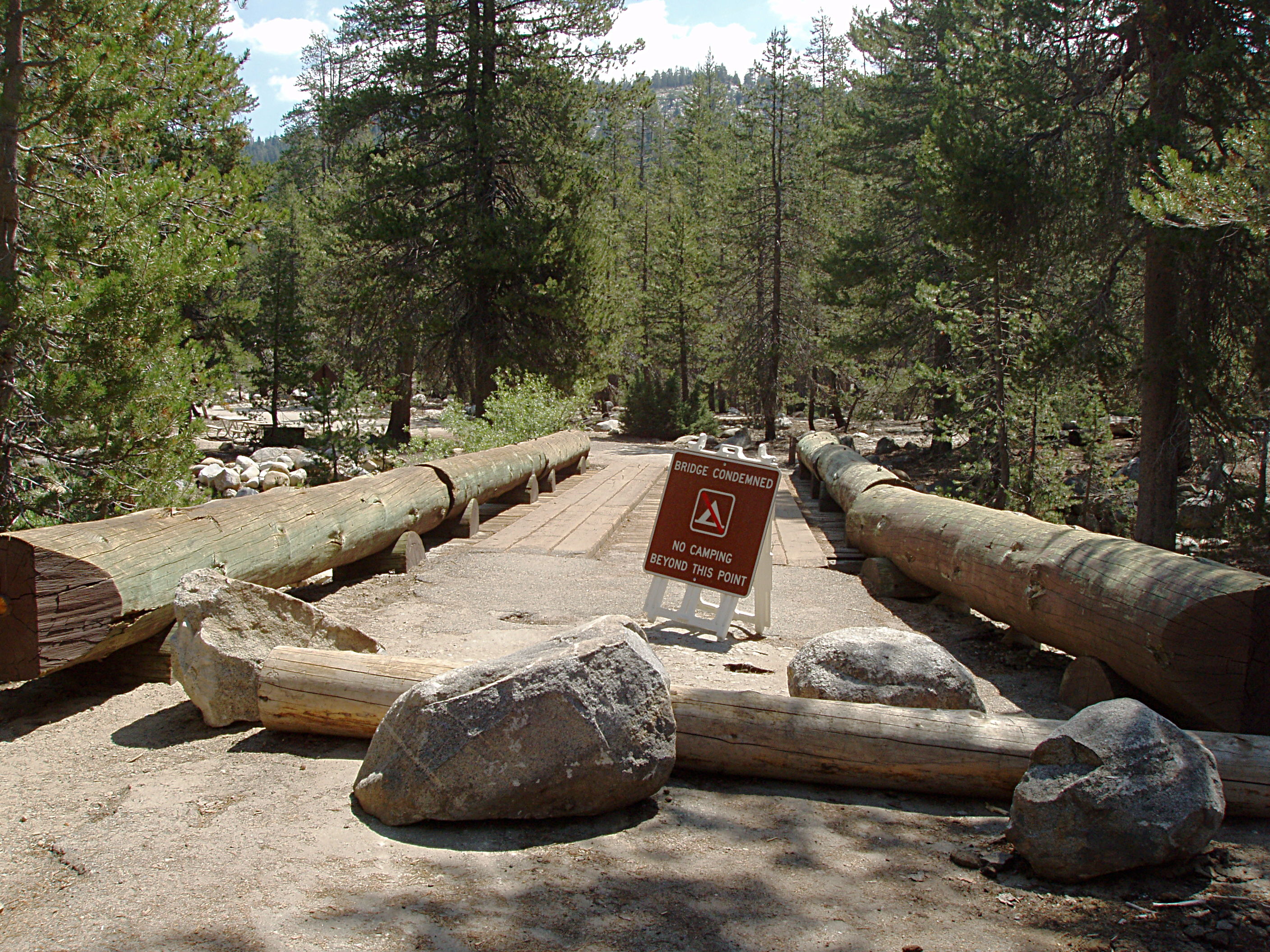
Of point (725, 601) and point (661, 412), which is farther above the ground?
point (661, 412)

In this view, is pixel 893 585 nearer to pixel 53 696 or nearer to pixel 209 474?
pixel 53 696

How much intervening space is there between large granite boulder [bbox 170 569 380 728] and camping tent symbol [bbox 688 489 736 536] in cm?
278

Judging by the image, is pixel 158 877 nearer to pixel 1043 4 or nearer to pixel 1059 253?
pixel 1059 253

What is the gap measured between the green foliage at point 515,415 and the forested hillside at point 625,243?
1.09 meters

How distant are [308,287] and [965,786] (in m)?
24.0

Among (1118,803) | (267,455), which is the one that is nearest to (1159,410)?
(1118,803)

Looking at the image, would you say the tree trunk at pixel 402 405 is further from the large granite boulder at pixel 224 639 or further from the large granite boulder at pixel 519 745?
the large granite boulder at pixel 519 745

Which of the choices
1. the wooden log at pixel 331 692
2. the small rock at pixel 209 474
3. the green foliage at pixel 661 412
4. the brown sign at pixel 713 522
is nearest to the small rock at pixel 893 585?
the brown sign at pixel 713 522

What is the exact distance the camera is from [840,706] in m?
3.87

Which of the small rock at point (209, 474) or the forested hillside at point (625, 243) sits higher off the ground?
the forested hillside at point (625, 243)

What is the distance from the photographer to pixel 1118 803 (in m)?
3.00

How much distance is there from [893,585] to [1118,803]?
491cm

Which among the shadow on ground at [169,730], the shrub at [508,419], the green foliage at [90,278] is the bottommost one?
the shadow on ground at [169,730]

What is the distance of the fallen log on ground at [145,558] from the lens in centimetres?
416
